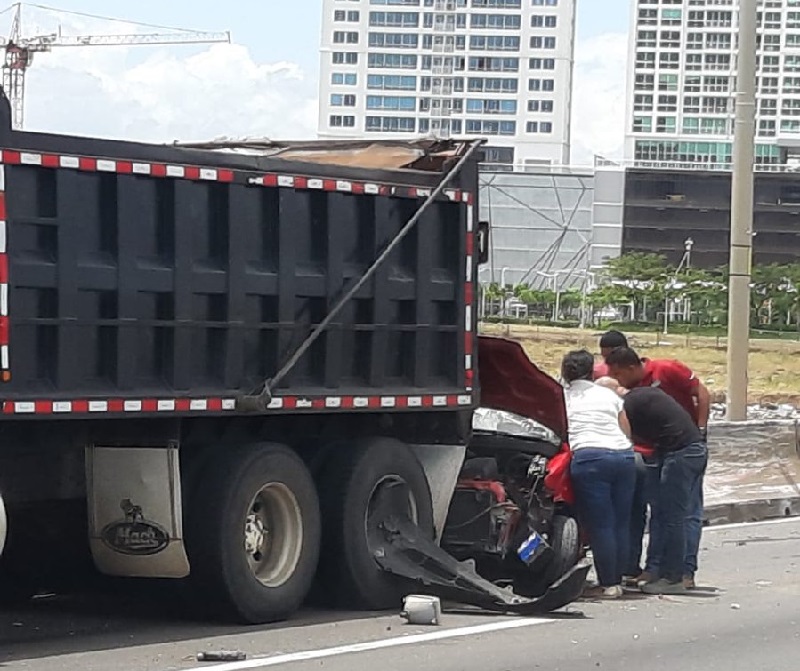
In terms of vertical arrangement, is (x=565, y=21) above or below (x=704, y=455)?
above

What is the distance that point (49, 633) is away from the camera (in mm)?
10047

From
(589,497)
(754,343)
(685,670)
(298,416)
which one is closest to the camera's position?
(685,670)

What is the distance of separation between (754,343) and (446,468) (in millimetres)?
72562

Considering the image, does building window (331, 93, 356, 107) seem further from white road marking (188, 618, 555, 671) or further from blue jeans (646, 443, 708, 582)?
white road marking (188, 618, 555, 671)

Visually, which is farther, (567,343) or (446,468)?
(567,343)

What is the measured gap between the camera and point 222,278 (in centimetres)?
998

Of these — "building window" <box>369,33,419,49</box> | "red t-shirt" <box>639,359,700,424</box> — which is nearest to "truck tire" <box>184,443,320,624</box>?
"red t-shirt" <box>639,359,700,424</box>

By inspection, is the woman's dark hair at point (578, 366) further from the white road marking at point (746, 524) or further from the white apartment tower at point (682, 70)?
the white apartment tower at point (682, 70)

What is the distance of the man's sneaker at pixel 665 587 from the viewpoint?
1217 cm

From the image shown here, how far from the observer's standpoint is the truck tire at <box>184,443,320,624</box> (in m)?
10.1

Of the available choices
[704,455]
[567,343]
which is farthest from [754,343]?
[704,455]

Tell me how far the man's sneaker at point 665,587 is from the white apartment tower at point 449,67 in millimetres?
178333

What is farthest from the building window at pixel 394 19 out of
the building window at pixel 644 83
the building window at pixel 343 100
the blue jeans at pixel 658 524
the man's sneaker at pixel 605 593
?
the man's sneaker at pixel 605 593

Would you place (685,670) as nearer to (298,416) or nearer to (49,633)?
(298,416)
